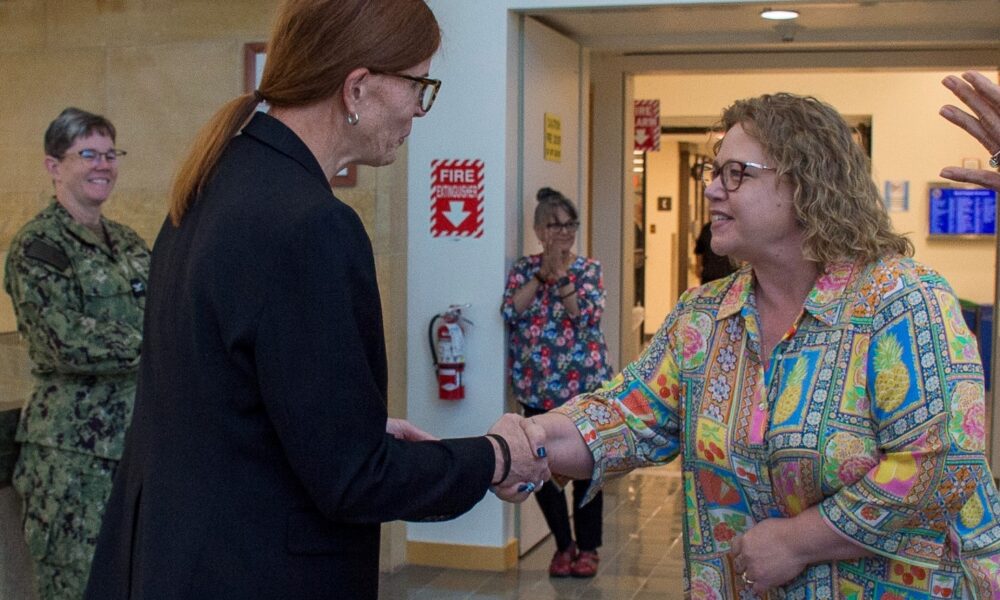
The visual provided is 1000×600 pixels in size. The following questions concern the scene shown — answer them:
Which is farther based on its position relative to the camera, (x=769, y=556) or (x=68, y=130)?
(x=68, y=130)

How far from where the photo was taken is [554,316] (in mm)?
5621

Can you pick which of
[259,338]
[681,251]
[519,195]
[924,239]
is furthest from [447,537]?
[681,251]

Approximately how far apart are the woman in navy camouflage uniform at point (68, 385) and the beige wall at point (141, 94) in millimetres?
1917

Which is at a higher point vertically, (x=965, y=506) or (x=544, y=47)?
(x=544, y=47)

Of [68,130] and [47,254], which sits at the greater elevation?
[68,130]

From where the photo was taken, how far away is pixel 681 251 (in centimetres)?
1739

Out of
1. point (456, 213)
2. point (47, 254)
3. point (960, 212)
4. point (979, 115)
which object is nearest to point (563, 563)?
point (456, 213)

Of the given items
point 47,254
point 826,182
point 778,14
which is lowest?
point 47,254

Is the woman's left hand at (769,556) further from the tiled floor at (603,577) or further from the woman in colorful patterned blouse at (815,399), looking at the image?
the tiled floor at (603,577)

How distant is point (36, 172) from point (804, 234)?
4.66m

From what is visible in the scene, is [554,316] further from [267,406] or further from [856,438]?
[267,406]

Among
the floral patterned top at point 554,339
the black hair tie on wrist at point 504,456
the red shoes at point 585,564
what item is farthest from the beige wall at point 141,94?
the black hair tie on wrist at point 504,456

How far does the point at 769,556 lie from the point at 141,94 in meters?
4.42

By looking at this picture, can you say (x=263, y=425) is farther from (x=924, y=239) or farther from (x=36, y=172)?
(x=924, y=239)
